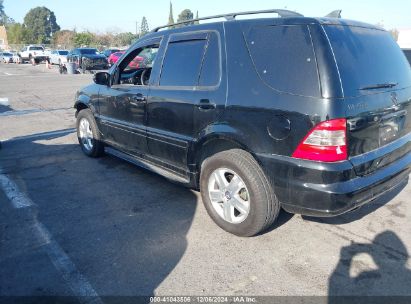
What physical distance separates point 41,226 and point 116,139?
5.90ft

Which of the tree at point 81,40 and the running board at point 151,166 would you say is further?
the tree at point 81,40

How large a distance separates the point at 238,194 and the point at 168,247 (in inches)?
31.7

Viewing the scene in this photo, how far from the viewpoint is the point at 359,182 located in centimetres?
290

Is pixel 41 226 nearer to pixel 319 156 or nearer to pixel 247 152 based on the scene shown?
pixel 247 152

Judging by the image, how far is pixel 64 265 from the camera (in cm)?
303

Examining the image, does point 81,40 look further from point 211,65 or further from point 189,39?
point 211,65

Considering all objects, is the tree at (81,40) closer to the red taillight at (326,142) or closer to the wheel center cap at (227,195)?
the wheel center cap at (227,195)

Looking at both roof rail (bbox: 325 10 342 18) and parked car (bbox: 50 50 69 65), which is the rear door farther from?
parked car (bbox: 50 50 69 65)

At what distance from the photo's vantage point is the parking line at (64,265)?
8.77 ft

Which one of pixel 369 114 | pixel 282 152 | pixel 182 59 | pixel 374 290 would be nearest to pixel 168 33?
pixel 182 59

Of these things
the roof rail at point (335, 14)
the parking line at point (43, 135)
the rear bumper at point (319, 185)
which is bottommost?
the parking line at point (43, 135)

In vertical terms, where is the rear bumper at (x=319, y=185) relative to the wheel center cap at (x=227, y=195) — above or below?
above

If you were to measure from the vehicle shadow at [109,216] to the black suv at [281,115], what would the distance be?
1.60 feet

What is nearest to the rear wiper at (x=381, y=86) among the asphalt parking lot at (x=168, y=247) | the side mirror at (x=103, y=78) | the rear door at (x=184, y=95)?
the rear door at (x=184, y=95)
